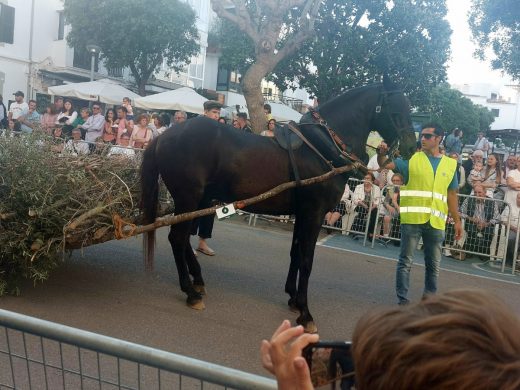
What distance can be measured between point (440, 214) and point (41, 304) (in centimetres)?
374

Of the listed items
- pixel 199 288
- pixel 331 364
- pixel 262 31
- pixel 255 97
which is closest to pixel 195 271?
pixel 199 288

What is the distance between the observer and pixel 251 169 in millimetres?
4703

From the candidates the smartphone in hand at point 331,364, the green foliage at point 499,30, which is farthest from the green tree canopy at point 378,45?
the smartphone in hand at point 331,364

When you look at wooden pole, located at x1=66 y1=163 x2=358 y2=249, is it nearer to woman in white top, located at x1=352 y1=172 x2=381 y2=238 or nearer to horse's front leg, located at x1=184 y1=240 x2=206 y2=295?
horse's front leg, located at x1=184 y1=240 x2=206 y2=295

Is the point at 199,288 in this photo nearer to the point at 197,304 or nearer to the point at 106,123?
the point at 197,304

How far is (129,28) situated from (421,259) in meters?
23.0

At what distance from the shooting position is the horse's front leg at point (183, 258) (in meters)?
4.80

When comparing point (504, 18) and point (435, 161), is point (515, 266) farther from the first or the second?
point (504, 18)

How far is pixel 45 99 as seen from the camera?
2836 cm

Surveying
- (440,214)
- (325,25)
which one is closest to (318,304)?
(440,214)

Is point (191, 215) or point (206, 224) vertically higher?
point (191, 215)

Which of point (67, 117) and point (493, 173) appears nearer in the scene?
point (493, 173)

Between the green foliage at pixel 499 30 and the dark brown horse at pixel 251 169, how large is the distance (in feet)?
45.2

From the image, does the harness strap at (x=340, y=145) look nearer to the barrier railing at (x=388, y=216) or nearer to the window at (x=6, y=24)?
the barrier railing at (x=388, y=216)
